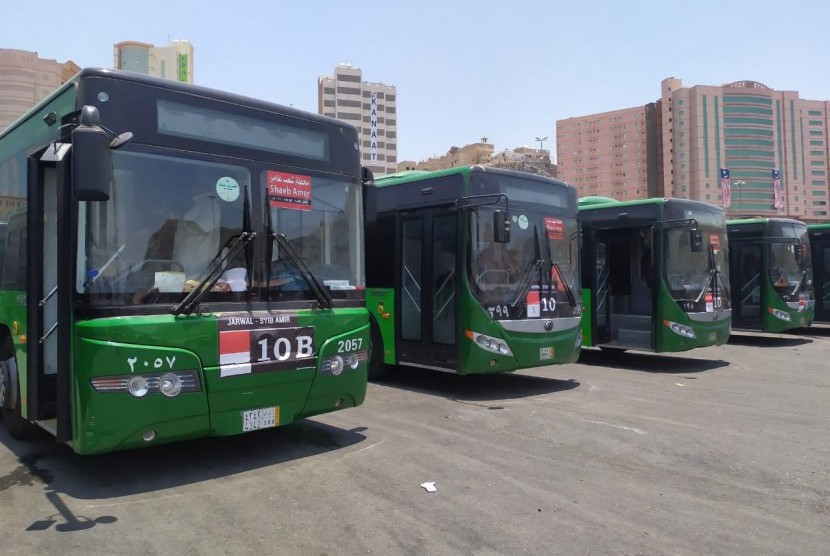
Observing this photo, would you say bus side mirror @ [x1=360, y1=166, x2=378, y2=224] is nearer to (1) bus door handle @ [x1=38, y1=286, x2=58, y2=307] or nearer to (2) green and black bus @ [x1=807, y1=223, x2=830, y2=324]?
(1) bus door handle @ [x1=38, y1=286, x2=58, y2=307]

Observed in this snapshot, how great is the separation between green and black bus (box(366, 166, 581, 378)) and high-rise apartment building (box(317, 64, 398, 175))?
108 metres

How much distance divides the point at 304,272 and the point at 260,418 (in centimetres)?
136

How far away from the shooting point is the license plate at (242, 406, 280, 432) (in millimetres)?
5441

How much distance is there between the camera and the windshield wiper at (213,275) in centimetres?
500

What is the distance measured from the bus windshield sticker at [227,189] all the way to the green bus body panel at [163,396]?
1.05 m

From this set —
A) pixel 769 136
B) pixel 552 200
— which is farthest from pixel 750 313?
pixel 769 136

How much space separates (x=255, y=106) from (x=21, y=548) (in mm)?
3858

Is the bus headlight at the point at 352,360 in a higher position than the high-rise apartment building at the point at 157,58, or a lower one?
lower

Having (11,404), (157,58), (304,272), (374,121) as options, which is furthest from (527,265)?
(374,121)

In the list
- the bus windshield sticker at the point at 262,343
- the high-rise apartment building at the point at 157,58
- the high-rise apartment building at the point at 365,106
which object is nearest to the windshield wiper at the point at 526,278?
the bus windshield sticker at the point at 262,343

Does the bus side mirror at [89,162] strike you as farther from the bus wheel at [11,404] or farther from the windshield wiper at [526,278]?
the windshield wiper at [526,278]

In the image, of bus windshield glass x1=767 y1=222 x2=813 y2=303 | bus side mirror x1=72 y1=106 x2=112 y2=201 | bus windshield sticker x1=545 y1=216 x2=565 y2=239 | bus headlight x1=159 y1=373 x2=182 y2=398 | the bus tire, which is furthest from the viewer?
bus windshield glass x1=767 y1=222 x2=813 y2=303

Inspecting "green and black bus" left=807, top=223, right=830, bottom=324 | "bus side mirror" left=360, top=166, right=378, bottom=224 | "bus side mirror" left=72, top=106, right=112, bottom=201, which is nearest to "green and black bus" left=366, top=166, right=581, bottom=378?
"bus side mirror" left=360, top=166, right=378, bottom=224

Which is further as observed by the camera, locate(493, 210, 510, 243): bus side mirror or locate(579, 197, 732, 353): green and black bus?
locate(579, 197, 732, 353): green and black bus
